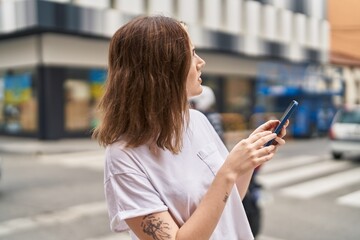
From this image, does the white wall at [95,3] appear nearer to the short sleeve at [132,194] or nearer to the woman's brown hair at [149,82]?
the woman's brown hair at [149,82]

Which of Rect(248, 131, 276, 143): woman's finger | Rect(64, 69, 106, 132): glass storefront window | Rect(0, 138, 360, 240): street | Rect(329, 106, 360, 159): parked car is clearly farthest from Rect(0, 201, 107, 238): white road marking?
Rect(64, 69, 106, 132): glass storefront window

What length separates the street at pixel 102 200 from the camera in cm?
514

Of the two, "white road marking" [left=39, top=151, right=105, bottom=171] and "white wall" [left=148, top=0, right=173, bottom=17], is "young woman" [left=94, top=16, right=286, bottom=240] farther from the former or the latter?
"white wall" [left=148, top=0, right=173, bottom=17]

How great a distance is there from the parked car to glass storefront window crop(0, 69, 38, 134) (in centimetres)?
1089

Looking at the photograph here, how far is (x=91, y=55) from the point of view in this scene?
1744 cm

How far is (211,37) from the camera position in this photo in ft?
65.7

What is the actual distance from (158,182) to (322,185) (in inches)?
290

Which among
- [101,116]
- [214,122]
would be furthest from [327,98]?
[101,116]

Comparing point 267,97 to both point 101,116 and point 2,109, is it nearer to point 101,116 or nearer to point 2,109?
point 2,109

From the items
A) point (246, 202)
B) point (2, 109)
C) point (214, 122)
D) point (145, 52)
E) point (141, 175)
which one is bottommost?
point (2, 109)

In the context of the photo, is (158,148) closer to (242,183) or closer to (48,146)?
(242,183)

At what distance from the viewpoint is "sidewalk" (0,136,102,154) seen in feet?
45.2

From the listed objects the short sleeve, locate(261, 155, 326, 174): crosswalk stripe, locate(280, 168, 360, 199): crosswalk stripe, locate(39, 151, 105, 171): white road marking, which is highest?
the short sleeve

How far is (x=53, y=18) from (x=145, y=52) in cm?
1444
